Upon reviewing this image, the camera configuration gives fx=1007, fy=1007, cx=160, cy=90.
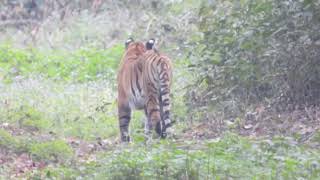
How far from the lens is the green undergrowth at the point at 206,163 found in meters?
8.40

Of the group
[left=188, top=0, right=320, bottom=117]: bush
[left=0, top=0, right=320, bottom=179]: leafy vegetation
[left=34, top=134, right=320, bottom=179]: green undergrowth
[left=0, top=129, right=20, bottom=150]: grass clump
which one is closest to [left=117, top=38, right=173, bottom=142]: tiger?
[left=0, top=0, right=320, bottom=179]: leafy vegetation

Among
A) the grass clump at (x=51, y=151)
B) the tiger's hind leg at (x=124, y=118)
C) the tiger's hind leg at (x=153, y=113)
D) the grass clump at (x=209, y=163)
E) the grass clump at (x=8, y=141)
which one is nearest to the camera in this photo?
the grass clump at (x=209, y=163)

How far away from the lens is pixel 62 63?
19.5 metres

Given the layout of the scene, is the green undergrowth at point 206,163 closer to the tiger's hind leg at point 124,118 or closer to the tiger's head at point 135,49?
the tiger's hind leg at point 124,118

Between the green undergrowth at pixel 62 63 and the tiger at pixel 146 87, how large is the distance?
5.36 m

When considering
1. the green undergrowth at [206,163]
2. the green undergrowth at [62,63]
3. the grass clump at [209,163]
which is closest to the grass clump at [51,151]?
the green undergrowth at [206,163]

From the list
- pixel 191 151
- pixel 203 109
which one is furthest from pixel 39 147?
pixel 203 109

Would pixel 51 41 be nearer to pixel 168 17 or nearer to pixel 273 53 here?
pixel 168 17

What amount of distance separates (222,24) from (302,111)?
1861mm

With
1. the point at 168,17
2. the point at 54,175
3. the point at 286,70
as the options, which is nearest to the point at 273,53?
the point at 286,70

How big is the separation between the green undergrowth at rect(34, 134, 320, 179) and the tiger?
261 centimetres

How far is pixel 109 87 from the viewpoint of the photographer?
16672 millimetres

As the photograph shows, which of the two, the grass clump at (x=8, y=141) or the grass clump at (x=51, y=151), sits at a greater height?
the grass clump at (x=8, y=141)

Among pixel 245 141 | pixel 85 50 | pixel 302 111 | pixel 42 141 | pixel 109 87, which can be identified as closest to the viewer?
pixel 245 141
